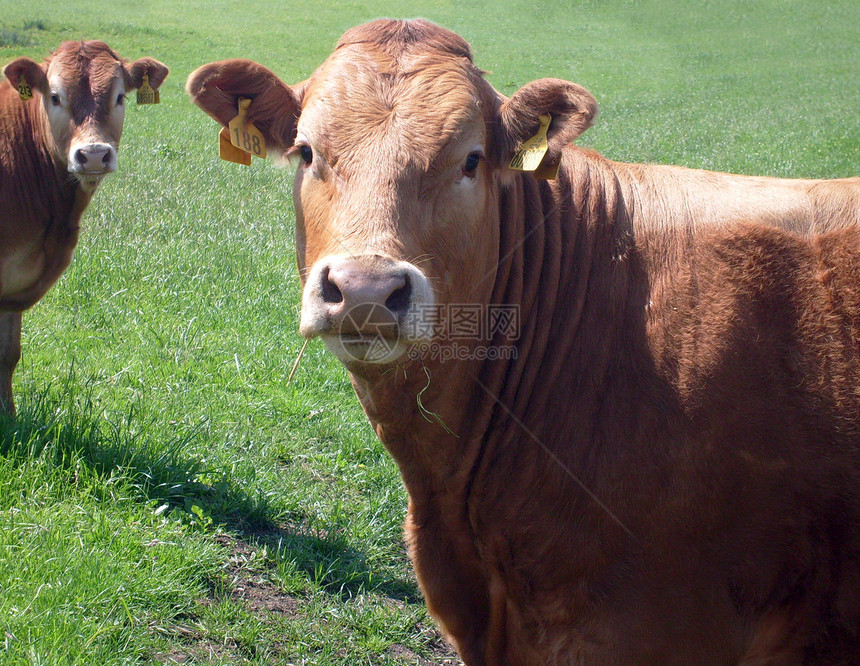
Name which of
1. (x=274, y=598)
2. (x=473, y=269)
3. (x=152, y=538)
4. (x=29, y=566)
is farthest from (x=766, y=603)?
(x=29, y=566)

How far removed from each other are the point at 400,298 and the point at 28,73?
19.2 ft

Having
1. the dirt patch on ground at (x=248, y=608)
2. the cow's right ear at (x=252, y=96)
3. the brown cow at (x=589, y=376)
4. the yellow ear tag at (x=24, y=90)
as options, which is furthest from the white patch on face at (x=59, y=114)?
the brown cow at (x=589, y=376)

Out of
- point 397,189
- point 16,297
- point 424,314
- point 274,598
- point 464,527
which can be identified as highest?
point 397,189

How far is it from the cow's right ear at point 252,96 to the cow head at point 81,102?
3.47 metres

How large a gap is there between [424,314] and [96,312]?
16.7ft

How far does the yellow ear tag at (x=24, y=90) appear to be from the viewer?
21.9ft

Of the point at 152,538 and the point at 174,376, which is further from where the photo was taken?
the point at 174,376

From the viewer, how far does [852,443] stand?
112 inches

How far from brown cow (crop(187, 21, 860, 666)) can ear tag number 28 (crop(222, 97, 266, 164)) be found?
0.33m

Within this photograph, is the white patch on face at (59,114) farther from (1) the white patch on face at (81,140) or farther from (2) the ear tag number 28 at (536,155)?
(2) the ear tag number 28 at (536,155)

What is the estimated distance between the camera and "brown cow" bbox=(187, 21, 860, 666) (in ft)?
9.11

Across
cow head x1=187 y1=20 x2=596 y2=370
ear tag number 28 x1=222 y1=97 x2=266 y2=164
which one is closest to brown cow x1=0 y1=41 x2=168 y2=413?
ear tag number 28 x1=222 y1=97 x2=266 y2=164

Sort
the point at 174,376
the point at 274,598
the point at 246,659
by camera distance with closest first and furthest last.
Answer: the point at 246,659, the point at 274,598, the point at 174,376

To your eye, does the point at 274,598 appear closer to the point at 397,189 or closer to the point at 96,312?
the point at 397,189
